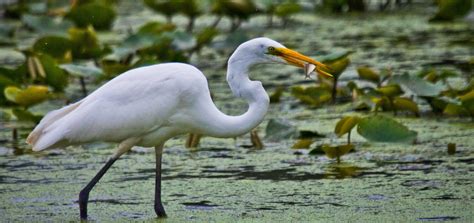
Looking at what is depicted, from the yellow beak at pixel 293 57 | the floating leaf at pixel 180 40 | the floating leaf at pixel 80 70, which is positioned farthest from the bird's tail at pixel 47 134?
the floating leaf at pixel 180 40

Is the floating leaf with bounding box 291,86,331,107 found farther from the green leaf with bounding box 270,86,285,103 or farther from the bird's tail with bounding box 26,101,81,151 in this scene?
the bird's tail with bounding box 26,101,81,151

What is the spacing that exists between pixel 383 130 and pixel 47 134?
1847 millimetres

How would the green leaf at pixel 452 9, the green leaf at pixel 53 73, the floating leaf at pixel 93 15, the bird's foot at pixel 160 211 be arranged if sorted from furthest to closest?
the green leaf at pixel 452 9, the floating leaf at pixel 93 15, the green leaf at pixel 53 73, the bird's foot at pixel 160 211

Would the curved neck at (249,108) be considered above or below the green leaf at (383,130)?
above

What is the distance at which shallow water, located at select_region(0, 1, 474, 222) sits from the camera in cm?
450

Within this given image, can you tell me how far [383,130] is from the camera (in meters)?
5.46

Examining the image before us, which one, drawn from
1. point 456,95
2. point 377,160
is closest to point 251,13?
point 456,95

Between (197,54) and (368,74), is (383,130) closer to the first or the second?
(368,74)

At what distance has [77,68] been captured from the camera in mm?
6477

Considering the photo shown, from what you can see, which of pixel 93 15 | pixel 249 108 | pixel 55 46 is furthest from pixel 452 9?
pixel 249 108

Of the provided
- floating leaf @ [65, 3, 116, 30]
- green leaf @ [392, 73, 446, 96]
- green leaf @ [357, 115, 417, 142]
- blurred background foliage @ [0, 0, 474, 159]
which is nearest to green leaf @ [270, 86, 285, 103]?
blurred background foliage @ [0, 0, 474, 159]

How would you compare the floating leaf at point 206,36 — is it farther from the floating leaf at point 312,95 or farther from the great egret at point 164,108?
the great egret at point 164,108

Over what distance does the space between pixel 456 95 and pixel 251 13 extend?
3226 millimetres

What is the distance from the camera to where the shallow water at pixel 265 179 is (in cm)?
450
